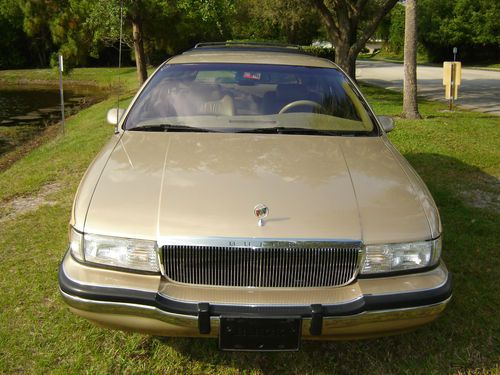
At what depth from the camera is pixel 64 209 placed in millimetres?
5398

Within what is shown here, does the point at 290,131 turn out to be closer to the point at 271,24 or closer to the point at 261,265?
the point at 261,265

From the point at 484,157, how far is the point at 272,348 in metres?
6.12

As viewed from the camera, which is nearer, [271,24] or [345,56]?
[345,56]

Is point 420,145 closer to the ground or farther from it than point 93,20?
closer to the ground

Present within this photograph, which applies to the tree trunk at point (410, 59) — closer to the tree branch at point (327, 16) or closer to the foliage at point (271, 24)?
the tree branch at point (327, 16)

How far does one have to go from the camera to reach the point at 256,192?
2.50 meters

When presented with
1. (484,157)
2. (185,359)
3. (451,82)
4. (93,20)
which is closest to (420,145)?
(484,157)

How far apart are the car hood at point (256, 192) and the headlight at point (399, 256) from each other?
0.15 ft

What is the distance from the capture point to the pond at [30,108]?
1409 cm

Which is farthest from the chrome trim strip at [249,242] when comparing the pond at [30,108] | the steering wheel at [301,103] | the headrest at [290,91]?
the pond at [30,108]

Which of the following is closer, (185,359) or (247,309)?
(247,309)

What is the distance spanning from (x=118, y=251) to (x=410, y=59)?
9.11 metres

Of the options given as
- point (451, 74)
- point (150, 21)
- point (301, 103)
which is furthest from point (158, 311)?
point (150, 21)

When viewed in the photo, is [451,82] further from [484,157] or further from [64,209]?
[64,209]
